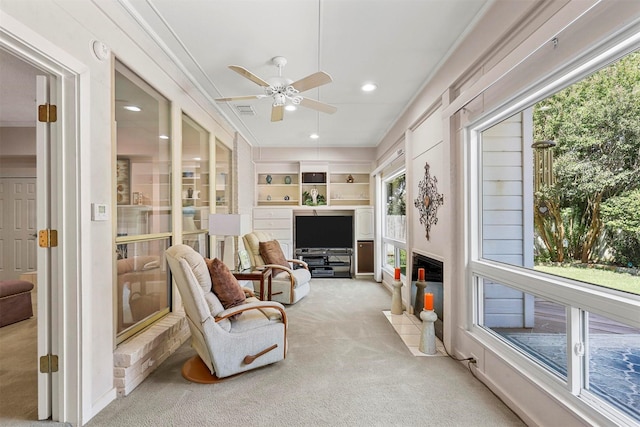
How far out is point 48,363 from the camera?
6.36 ft

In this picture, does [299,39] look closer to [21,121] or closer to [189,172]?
[189,172]

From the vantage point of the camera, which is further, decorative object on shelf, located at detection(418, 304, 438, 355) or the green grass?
decorative object on shelf, located at detection(418, 304, 438, 355)

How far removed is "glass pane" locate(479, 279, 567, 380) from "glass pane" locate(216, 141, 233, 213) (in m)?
3.67

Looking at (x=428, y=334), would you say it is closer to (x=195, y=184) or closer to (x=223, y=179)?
(x=195, y=184)

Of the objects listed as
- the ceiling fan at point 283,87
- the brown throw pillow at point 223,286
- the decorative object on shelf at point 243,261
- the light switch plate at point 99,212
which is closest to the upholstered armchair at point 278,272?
the decorative object on shelf at point 243,261

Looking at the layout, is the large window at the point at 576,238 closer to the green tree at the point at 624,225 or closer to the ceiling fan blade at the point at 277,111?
the green tree at the point at 624,225

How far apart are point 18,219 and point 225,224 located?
4.70m

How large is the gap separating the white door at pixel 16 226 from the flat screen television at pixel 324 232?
4865 millimetres

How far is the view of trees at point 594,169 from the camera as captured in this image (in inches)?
55.2

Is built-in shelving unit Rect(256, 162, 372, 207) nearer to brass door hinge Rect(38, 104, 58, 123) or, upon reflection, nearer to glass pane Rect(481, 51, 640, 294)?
glass pane Rect(481, 51, 640, 294)

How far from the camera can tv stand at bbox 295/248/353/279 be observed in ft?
21.9

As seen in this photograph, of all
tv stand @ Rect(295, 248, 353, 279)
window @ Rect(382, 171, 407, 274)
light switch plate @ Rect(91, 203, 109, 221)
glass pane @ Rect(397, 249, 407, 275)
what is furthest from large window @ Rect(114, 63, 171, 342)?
tv stand @ Rect(295, 248, 353, 279)

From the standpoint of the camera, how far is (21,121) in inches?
187

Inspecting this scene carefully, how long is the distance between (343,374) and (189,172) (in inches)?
107
